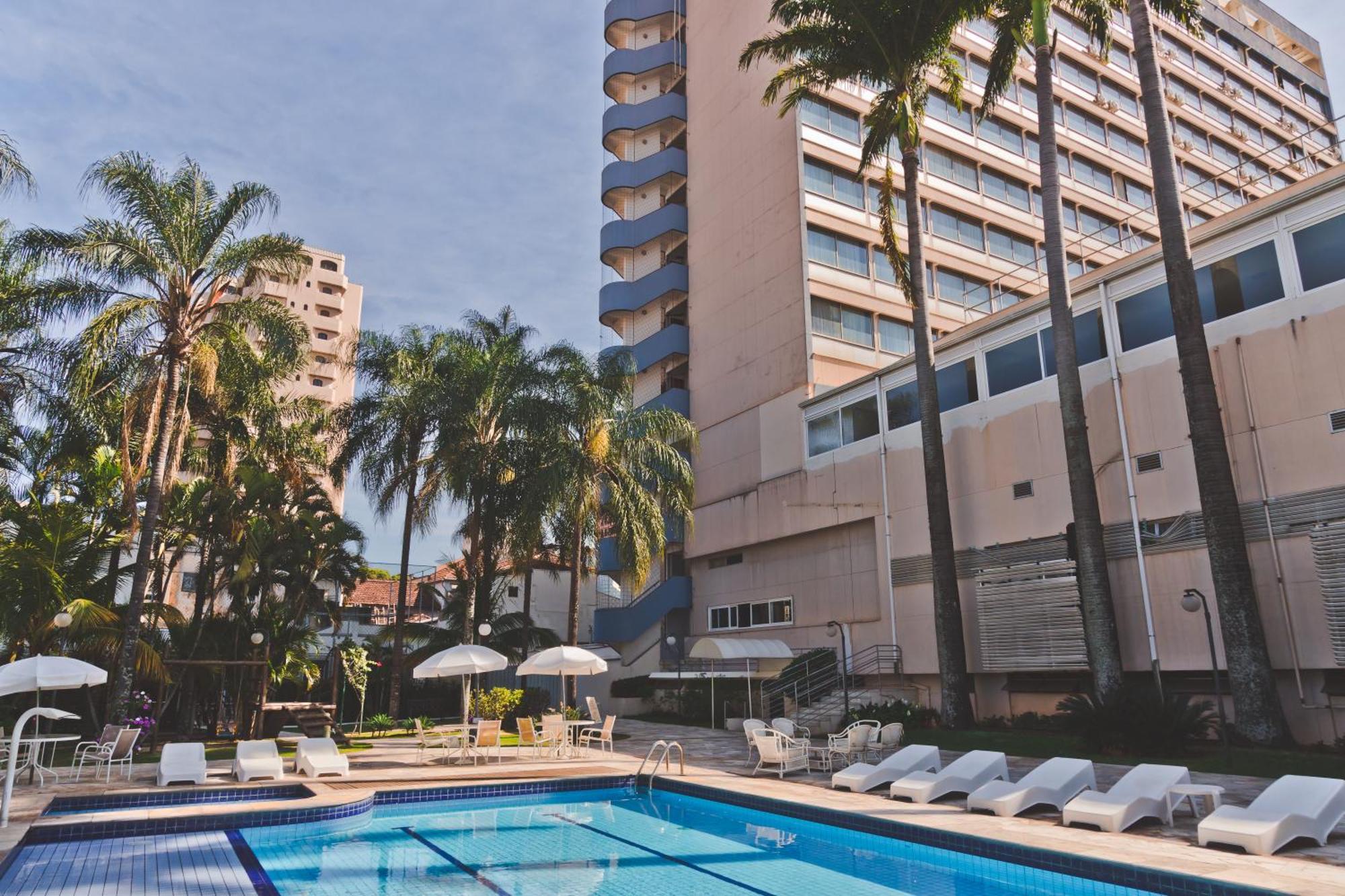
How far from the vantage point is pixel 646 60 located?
141 ft

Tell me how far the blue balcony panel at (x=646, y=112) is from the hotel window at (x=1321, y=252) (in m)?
30.2

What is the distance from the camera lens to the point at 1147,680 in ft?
58.9

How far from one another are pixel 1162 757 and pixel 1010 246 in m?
26.8

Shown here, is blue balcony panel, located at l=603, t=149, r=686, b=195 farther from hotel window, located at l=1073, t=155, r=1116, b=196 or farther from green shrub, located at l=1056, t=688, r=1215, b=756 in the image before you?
green shrub, located at l=1056, t=688, r=1215, b=756

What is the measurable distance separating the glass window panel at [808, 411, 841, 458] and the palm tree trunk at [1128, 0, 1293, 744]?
41.0ft

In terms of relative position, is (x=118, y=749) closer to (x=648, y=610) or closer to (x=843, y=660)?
(x=843, y=660)

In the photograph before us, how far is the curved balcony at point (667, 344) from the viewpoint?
1486 inches

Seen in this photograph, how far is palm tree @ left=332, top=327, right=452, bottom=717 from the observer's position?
25531mm

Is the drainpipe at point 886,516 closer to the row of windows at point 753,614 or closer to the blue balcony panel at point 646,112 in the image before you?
the row of windows at point 753,614

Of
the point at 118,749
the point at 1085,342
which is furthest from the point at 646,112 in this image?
the point at 118,749

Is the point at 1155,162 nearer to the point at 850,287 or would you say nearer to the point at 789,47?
the point at 789,47

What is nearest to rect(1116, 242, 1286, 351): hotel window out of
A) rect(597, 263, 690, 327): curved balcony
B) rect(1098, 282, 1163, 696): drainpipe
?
rect(1098, 282, 1163, 696): drainpipe

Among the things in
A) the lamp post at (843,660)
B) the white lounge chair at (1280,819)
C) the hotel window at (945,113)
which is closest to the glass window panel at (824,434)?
the lamp post at (843,660)

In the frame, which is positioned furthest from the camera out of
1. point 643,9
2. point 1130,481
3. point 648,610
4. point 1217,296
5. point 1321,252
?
point 643,9
